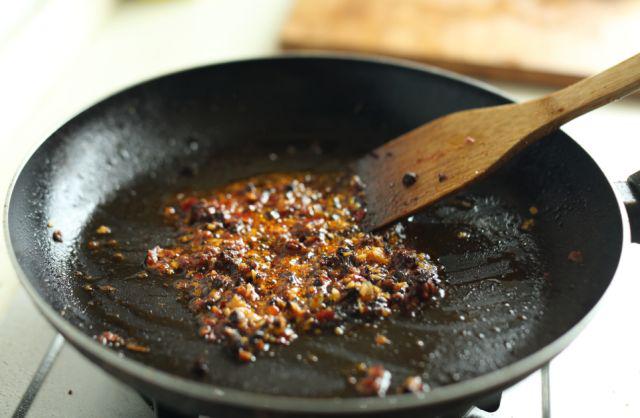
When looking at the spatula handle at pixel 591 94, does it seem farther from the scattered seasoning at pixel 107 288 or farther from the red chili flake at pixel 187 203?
the scattered seasoning at pixel 107 288

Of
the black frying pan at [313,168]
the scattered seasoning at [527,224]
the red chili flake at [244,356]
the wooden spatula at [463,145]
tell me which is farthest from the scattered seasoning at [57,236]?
the scattered seasoning at [527,224]

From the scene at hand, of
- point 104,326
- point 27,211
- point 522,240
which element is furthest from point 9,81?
point 522,240

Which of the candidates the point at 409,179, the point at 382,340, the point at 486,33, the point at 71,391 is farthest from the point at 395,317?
the point at 486,33

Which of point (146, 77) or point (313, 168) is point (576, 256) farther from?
point (146, 77)

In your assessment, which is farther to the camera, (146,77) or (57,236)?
(146,77)

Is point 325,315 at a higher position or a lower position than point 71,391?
higher

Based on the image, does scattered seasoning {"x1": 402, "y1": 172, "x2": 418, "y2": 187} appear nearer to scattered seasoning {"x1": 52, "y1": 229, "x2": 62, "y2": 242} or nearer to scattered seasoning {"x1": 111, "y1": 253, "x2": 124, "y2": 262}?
scattered seasoning {"x1": 111, "y1": 253, "x2": 124, "y2": 262}

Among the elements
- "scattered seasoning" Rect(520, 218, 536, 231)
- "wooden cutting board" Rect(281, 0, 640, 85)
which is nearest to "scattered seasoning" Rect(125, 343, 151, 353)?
"scattered seasoning" Rect(520, 218, 536, 231)
